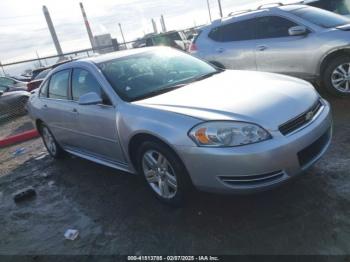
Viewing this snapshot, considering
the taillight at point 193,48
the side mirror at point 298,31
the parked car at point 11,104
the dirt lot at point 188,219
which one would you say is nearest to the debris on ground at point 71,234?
the dirt lot at point 188,219

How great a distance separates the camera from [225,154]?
2.96 m

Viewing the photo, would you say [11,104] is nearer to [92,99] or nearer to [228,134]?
[92,99]

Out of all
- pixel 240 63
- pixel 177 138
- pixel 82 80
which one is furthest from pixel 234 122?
pixel 240 63

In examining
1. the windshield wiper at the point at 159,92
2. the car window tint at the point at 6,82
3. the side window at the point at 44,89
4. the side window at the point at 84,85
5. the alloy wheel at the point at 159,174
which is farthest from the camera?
the car window tint at the point at 6,82

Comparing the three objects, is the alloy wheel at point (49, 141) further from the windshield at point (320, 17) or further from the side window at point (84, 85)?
the windshield at point (320, 17)

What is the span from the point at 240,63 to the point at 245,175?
15.4 feet

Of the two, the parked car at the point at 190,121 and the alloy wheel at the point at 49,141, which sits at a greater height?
the parked car at the point at 190,121

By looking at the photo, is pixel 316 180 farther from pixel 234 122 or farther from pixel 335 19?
pixel 335 19

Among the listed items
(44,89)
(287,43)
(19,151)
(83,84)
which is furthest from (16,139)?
(287,43)

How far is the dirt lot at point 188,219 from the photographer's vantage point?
2.96 metres

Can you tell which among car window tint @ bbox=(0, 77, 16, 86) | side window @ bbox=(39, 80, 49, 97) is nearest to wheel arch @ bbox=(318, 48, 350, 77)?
side window @ bbox=(39, 80, 49, 97)

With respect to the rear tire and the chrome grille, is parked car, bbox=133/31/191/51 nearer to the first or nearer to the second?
the rear tire

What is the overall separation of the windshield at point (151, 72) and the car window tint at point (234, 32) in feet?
9.27

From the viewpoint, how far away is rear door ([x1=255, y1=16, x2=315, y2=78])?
20.8 ft
